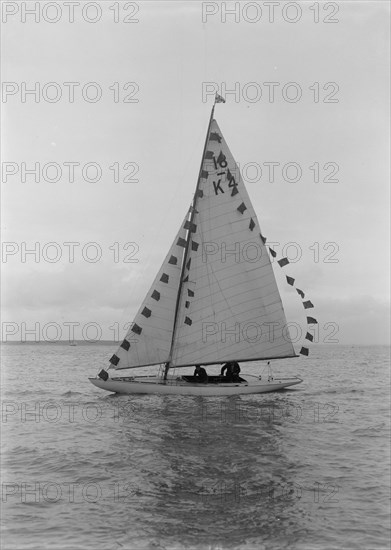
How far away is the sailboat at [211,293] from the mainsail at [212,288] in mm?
55

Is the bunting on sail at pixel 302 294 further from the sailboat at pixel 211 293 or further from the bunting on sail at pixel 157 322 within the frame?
the bunting on sail at pixel 157 322

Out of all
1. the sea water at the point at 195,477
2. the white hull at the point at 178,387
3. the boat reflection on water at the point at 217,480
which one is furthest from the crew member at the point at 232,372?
the boat reflection on water at the point at 217,480

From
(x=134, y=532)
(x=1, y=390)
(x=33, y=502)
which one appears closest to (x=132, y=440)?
(x=33, y=502)

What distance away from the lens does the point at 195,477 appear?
57.6 feet

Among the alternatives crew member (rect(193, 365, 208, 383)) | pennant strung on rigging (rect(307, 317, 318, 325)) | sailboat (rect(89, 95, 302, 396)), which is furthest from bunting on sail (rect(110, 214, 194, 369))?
pennant strung on rigging (rect(307, 317, 318, 325))

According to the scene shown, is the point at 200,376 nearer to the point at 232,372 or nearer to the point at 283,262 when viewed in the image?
the point at 232,372

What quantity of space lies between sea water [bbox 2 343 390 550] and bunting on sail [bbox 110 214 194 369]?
2649 millimetres

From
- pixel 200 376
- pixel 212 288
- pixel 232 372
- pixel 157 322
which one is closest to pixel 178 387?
pixel 200 376

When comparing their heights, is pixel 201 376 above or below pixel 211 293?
below

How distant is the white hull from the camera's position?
32.9m

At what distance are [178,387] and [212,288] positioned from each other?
5.79 meters

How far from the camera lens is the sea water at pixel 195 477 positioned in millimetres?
13102

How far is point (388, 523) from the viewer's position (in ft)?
46.4

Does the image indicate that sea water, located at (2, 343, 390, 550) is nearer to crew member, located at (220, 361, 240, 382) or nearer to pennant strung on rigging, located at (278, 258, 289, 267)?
crew member, located at (220, 361, 240, 382)
